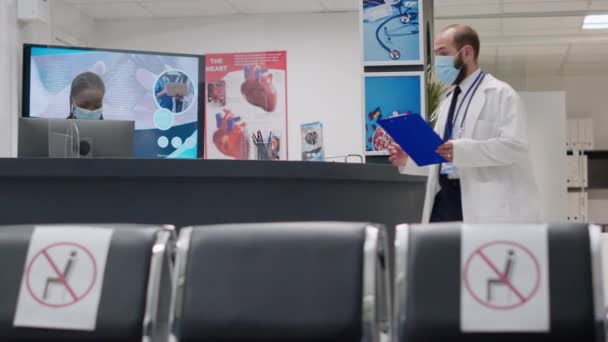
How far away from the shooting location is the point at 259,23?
319 inches

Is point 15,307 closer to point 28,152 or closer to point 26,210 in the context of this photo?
point 26,210

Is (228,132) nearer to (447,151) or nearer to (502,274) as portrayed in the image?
(447,151)

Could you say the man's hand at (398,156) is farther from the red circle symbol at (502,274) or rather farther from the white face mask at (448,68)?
the red circle symbol at (502,274)

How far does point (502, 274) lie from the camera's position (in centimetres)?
140

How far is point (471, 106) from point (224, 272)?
5.44 ft

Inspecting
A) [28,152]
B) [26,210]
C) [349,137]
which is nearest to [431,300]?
[26,210]

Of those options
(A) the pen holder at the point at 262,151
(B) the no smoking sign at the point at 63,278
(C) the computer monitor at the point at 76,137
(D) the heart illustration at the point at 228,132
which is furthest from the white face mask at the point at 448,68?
(D) the heart illustration at the point at 228,132

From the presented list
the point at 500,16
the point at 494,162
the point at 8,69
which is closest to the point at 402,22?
the point at 494,162

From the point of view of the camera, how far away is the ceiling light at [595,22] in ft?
27.6

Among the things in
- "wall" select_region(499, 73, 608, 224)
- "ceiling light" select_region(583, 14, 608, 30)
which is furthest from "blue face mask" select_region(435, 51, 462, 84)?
"wall" select_region(499, 73, 608, 224)

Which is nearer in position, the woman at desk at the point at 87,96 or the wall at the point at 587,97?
the woman at desk at the point at 87,96

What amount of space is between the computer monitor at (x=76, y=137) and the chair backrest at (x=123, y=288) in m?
1.53

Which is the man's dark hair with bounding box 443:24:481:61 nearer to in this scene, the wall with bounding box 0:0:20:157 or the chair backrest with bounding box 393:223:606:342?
the chair backrest with bounding box 393:223:606:342

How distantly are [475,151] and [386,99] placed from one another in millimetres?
1643
